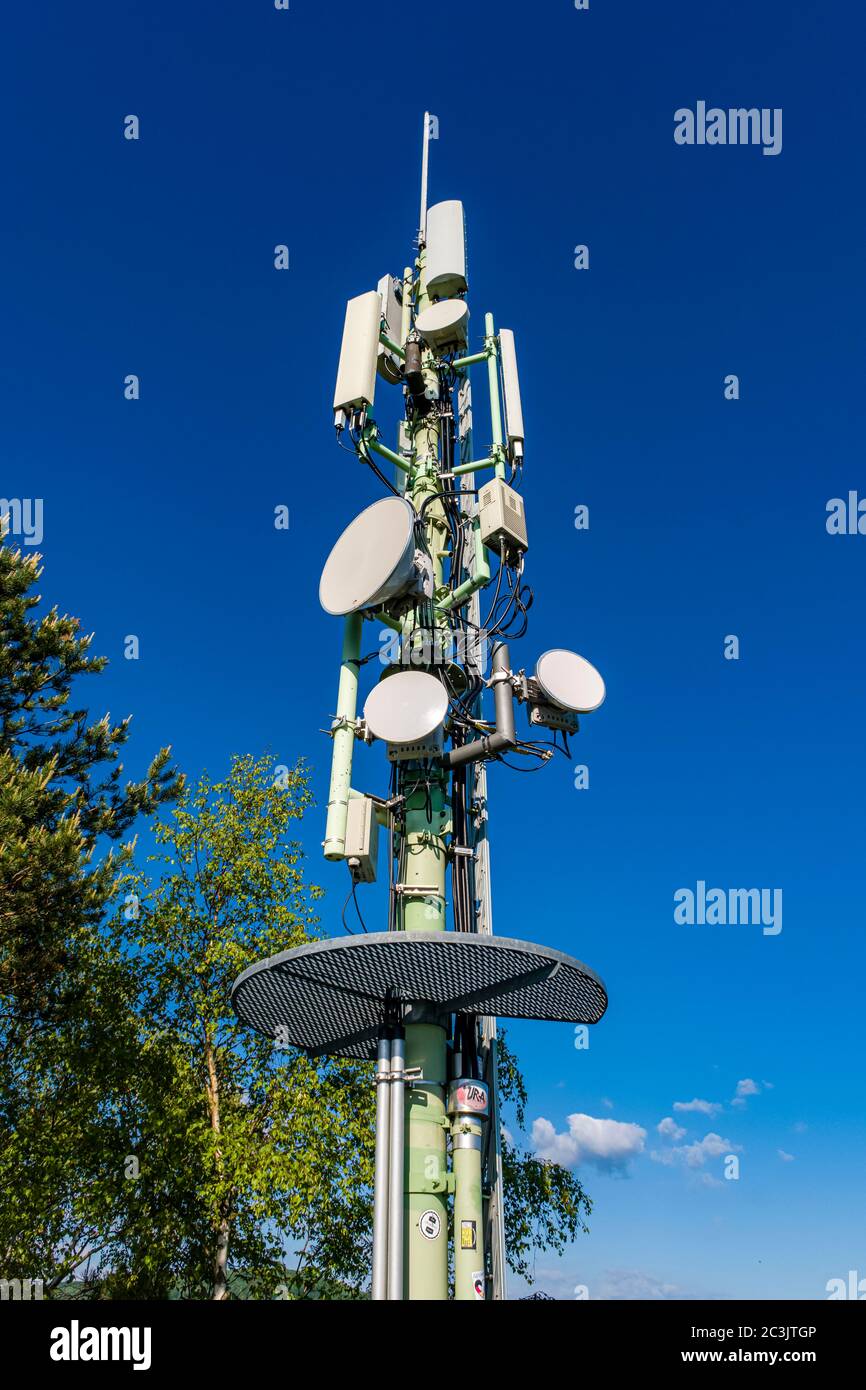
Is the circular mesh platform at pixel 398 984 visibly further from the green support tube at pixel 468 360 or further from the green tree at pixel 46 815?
the green support tube at pixel 468 360

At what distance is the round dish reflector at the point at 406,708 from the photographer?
12805mm

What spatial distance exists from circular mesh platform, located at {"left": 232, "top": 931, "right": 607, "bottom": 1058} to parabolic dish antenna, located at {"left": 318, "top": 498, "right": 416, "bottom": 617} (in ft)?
16.5

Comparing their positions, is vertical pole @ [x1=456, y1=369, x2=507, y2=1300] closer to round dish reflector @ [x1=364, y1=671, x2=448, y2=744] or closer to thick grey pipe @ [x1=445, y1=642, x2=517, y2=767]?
thick grey pipe @ [x1=445, y1=642, x2=517, y2=767]

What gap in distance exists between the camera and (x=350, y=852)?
41.6ft

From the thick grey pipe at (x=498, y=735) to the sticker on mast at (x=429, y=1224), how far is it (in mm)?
5457

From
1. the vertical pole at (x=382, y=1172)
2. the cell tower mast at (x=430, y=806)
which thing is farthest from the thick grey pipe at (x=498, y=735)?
the vertical pole at (x=382, y=1172)

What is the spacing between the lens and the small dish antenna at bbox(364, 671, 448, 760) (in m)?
12.8

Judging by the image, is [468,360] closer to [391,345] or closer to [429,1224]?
[391,345]

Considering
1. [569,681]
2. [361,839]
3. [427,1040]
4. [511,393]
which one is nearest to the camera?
[427,1040]

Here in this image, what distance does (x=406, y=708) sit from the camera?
1301cm

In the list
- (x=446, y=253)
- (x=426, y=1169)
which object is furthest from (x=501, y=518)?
(x=426, y=1169)

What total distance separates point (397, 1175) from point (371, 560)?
7638 mm

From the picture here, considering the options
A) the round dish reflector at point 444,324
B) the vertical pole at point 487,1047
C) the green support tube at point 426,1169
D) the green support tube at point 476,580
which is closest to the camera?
the green support tube at point 426,1169
